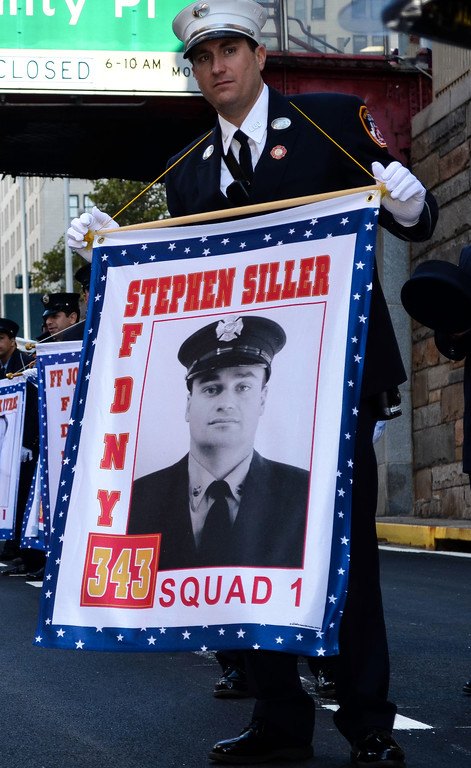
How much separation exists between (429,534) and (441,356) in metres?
3.15

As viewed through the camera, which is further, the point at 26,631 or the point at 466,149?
the point at 466,149

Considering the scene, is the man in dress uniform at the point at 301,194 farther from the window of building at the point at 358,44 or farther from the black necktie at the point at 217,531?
the window of building at the point at 358,44

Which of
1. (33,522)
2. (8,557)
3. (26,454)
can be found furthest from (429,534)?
(33,522)

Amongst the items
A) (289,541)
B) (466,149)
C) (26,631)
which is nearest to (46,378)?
(26,631)

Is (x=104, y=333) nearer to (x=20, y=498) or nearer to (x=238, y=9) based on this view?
(x=238, y=9)

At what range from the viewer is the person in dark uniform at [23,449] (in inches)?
418

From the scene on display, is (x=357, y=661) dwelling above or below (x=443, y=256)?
below

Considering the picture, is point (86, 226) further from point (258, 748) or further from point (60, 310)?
point (60, 310)

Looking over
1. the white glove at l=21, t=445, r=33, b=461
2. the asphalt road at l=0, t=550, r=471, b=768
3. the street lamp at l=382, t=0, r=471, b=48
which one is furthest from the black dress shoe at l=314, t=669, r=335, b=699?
the white glove at l=21, t=445, r=33, b=461

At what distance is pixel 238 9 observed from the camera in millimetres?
4062

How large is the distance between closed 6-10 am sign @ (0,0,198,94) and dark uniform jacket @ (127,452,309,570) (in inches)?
512

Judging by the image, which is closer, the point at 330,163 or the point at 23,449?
the point at 330,163

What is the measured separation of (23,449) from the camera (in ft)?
36.2

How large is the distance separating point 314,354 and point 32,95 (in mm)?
13325
